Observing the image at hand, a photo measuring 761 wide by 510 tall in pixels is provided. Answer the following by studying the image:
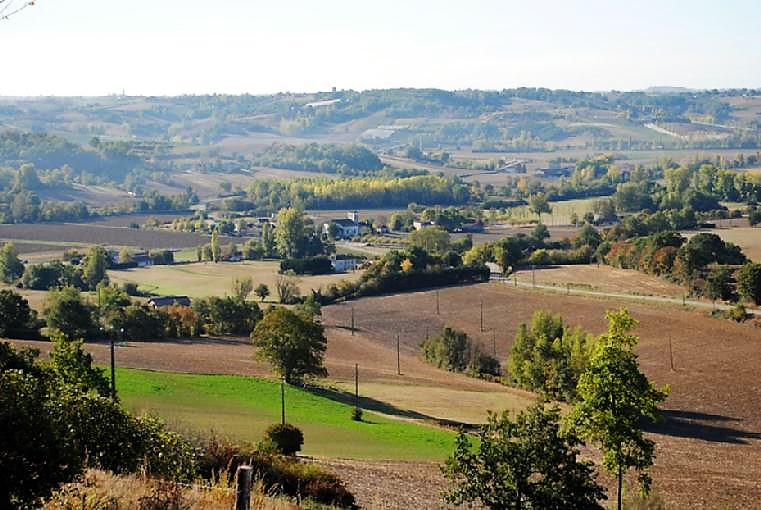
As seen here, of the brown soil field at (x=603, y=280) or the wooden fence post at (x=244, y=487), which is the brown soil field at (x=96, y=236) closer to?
the brown soil field at (x=603, y=280)

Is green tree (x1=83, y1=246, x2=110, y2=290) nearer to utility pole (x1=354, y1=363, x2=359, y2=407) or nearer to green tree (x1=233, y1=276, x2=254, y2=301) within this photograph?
green tree (x1=233, y1=276, x2=254, y2=301)

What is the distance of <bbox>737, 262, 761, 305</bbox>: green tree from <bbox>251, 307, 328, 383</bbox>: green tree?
926 inches

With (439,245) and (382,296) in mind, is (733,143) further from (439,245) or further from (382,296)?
(382,296)

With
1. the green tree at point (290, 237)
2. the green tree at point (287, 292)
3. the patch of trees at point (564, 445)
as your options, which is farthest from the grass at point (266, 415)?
the green tree at point (290, 237)

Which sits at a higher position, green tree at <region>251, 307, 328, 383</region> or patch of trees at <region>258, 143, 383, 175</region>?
patch of trees at <region>258, 143, 383, 175</region>

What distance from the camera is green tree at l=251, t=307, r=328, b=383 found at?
106ft

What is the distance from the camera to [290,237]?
75438 millimetres

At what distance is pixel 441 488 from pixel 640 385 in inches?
201

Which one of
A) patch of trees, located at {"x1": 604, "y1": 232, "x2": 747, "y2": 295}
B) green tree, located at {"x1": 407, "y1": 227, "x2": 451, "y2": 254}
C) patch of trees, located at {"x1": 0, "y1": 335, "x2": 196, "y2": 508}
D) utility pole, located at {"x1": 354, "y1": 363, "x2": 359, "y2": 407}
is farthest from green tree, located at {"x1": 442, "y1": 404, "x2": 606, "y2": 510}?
green tree, located at {"x1": 407, "y1": 227, "x2": 451, "y2": 254}

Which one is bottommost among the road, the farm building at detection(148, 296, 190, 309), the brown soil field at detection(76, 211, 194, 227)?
the farm building at detection(148, 296, 190, 309)

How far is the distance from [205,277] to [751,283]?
32.3m

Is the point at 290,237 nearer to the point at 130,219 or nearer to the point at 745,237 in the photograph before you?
the point at 130,219

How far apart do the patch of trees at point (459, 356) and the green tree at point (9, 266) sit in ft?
103

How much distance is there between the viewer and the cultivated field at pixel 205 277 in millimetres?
58312
